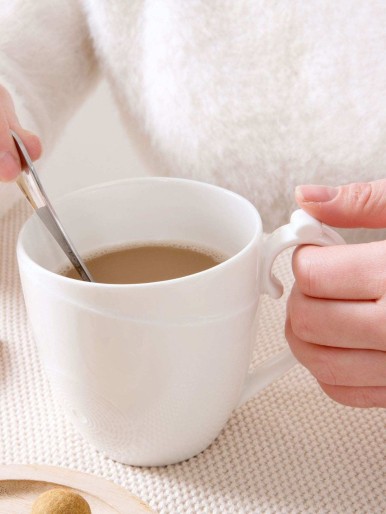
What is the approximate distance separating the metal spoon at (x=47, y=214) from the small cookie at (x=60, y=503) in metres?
0.14

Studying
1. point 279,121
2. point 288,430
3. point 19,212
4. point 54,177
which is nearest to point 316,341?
point 288,430

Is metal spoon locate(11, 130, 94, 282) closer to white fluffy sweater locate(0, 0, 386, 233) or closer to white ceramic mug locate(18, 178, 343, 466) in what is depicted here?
white ceramic mug locate(18, 178, 343, 466)

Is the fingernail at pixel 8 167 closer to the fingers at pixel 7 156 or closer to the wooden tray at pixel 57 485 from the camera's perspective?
the fingers at pixel 7 156

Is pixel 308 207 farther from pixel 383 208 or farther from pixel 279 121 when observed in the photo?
pixel 279 121

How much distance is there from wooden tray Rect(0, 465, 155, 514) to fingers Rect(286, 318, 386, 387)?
142 millimetres

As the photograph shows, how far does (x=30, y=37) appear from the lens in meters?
0.80

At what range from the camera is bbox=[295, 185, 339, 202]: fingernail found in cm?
45

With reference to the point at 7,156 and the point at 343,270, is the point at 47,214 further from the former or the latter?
the point at 343,270

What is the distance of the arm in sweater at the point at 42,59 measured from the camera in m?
0.78

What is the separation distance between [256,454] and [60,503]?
0.14m

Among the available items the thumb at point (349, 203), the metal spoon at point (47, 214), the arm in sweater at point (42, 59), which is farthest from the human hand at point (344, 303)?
the arm in sweater at point (42, 59)

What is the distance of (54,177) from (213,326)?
92 centimetres

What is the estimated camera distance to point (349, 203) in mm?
472

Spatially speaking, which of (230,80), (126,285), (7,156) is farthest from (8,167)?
→ (230,80)
